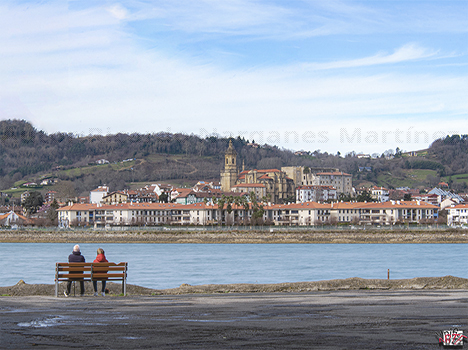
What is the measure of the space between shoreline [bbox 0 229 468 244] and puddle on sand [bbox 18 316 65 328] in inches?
2682

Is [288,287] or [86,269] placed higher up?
[86,269]

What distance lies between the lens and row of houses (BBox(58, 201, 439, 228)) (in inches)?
3871

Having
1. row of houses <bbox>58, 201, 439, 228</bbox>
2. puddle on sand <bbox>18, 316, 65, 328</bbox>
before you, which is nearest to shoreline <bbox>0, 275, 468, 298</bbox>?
puddle on sand <bbox>18, 316, 65, 328</bbox>

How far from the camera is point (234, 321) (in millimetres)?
8664

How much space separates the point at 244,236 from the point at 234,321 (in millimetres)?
69575

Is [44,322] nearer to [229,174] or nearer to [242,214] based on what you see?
[242,214]

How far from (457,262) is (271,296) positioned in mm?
36409

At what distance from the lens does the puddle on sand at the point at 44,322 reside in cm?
821

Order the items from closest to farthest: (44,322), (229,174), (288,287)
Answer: (44,322) → (288,287) → (229,174)

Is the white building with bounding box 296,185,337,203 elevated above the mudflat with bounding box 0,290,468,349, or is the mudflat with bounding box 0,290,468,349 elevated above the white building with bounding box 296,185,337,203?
the white building with bounding box 296,185,337,203

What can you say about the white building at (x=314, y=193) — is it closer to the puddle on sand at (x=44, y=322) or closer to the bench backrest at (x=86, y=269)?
the bench backrest at (x=86, y=269)

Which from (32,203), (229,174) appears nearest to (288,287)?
(32,203)

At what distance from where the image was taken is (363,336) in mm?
7543

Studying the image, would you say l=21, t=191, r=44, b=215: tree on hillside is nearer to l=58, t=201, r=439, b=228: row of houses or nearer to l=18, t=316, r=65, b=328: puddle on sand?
l=58, t=201, r=439, b=228: row of houses
